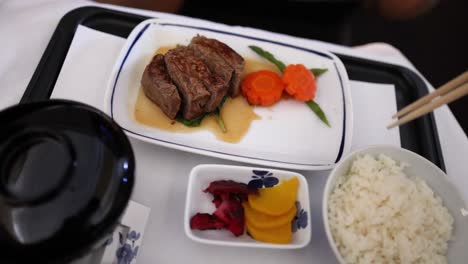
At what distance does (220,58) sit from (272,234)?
672mm

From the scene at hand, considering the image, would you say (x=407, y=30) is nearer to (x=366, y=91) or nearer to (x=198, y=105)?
(x=366, y=91)

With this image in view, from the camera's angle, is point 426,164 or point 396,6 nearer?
point 426,164

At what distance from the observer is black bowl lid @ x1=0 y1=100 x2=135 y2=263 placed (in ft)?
2.07

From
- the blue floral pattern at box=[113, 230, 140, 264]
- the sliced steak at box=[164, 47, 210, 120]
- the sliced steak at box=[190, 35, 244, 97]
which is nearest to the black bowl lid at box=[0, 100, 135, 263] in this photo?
the blue floral pattern at box=[113, 230, 140, 264]

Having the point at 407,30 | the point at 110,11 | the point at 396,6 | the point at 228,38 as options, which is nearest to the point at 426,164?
the point at 228,38

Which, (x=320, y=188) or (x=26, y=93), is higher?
(x=26, y=93)

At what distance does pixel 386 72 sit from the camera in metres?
1.60

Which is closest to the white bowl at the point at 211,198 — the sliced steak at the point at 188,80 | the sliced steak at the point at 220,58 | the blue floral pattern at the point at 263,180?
the blue floral pattern at the point at 263,180

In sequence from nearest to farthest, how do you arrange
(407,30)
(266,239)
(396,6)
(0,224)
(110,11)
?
(0,224)
(266,239)
(110,11)
(396,6)
(407,30)

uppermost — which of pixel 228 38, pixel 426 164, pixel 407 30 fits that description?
pixel 228 38

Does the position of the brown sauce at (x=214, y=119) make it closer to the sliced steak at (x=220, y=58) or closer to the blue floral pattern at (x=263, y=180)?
the sliced steak at (x=220, y=58)

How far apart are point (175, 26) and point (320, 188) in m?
0.86

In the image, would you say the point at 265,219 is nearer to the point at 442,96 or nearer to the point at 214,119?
the point at 214,119

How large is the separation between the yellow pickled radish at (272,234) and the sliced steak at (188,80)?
1.53 ft
